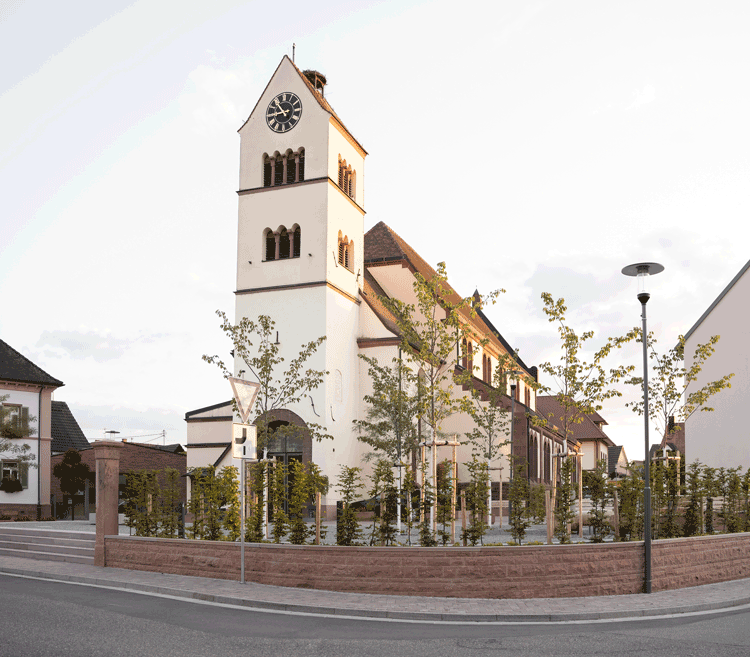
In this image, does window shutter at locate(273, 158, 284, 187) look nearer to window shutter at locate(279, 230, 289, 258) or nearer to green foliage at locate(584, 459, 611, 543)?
window shutter at locate(279, 230, 289, 258)

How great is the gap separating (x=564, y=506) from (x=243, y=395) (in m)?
6.21

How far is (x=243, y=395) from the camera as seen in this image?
Answer: 44.0 feet

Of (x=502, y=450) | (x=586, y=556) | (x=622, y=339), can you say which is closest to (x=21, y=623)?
(x=586, y=556)

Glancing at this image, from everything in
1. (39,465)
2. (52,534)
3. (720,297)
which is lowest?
(39,465)

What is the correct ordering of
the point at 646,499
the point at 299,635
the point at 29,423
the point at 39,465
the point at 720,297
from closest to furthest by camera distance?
the point at 299,635, the point at 646,499, the point at 720,297, the point at 39,465, the point at 29,423

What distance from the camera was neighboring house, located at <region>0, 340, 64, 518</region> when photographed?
137ft

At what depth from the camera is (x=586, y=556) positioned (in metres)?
12.7

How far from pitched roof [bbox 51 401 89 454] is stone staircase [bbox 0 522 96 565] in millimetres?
32357

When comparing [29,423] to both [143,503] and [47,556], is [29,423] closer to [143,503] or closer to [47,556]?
[47,556]

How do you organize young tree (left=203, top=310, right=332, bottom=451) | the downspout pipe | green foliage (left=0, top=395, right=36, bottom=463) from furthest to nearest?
1. the downspout pipe
2. green foliage (left=0, top=395, right=36, bottom=463)
3. young tree (left=203, top=310, right=332, bottom=451)

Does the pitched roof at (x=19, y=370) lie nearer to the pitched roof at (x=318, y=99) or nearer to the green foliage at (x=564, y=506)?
the pitched roof at (x=318, y=99)

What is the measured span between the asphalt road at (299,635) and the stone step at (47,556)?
5514 millimetres

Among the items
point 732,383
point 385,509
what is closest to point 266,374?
point 385,509

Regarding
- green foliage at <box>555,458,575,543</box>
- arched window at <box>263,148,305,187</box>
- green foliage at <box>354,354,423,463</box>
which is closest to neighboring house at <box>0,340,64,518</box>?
arched window at <box>263,148,305,187</box>
